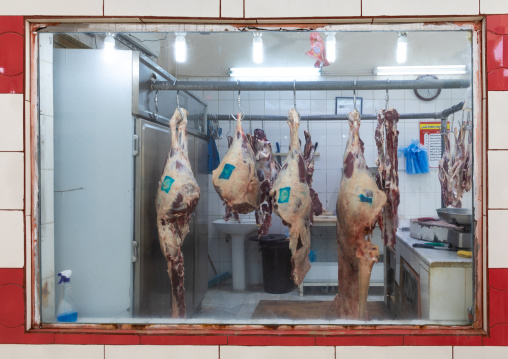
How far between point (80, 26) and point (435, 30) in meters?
1.61

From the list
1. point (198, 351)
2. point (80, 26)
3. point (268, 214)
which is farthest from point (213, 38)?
point (198, 351)

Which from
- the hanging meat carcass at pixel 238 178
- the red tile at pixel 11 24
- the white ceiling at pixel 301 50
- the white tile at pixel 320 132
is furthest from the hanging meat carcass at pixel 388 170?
the red tile at pixel 11 24

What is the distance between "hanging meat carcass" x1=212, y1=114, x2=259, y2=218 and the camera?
2.54 m

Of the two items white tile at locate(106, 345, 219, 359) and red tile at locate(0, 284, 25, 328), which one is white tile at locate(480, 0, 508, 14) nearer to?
white tile at locate(106, 345, 219, 359)

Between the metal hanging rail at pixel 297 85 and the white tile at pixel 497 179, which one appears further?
the metal hanging rail at pixel 297 85

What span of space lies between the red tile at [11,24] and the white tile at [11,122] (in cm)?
28

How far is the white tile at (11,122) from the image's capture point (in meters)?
1.71

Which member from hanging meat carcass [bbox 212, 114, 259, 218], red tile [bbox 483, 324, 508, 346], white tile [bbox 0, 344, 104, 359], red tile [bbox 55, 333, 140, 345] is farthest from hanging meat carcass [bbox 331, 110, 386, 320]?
white tile [bbox 0, 344, 104, 359]

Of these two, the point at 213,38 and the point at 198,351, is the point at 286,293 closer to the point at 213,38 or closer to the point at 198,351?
the point at 198,351

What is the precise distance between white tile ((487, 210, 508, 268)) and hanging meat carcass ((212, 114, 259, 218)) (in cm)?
137

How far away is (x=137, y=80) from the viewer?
248 centimetres

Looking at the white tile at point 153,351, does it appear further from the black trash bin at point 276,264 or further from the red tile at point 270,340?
the black trash bin at point 276,264

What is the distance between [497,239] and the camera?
1.66 m

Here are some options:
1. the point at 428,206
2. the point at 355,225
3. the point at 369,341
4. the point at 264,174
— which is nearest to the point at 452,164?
the point at 428,206
